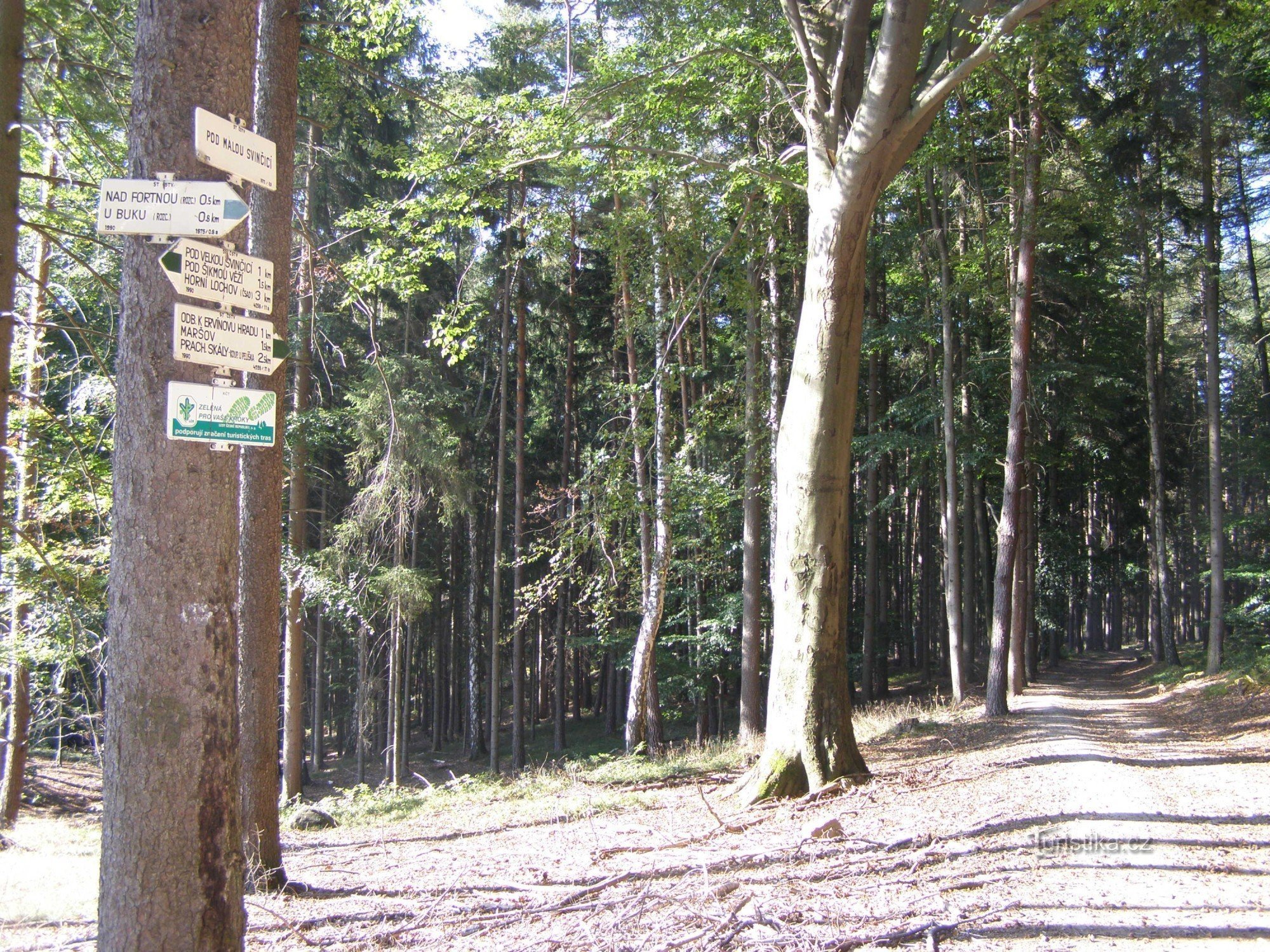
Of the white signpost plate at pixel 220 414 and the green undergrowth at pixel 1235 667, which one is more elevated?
the white signpost plate at pixel 220 414

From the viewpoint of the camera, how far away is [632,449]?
14781 mm

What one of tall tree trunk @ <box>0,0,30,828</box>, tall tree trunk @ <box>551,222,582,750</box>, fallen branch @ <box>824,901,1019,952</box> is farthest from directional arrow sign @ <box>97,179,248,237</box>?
tall tree trunk @ <box>551,222,582,750</box>

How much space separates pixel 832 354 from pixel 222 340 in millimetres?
5760

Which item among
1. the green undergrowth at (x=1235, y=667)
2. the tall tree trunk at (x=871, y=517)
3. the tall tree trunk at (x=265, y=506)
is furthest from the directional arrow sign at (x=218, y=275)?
the tall tree trunk at (x=871, y=517)

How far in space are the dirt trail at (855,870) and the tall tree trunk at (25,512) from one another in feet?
12.5

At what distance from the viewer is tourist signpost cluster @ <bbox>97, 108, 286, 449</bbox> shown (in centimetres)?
329

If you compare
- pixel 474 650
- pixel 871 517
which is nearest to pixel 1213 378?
pixel 871 517

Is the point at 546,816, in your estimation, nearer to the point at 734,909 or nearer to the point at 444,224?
→ the point at 734,909

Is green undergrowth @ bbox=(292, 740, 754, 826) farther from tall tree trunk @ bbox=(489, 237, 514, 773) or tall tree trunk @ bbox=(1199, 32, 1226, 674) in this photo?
tall tree trunk @ bbox=(1199, 32, 1226, 674)

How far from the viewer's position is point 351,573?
662 inches

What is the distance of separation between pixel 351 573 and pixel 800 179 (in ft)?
36.2

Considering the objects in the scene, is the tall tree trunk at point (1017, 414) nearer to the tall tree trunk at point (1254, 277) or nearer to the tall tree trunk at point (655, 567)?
the tall tree trunk at point (655, 567)

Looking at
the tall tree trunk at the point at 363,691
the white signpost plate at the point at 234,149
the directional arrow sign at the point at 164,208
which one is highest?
the white signpost plate at the point at 234,149

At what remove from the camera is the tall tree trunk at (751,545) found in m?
15.4
